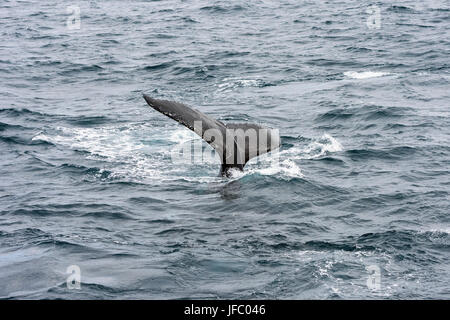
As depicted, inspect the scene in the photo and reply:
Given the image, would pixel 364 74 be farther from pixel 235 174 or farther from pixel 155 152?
pixel 235 174

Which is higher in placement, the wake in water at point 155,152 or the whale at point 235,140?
the whale at point 235,140

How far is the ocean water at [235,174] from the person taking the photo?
12164 mm

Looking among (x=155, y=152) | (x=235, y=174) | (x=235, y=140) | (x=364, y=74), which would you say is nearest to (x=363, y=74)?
(x=364, y=74)

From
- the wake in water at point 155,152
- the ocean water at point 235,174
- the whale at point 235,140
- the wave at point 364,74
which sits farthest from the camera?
the wave at point 364,74

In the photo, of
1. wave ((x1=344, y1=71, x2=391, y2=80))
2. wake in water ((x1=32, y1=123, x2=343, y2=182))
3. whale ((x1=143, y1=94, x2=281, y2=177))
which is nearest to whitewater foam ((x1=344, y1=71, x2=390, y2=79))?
wave ((x1=344, y1=71, x2=391, y2=80))

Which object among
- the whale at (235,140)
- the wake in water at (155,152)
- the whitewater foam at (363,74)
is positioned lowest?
the wake in water at (155,152)

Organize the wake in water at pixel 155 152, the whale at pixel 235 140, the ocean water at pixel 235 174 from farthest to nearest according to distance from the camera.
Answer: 1. the wake in water at pixel 155 152
2. the whale at pixel 235 140
3. the ocean water at pixel 235 174

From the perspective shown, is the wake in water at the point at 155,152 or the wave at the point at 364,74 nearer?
the wake in water at the point at 155,152

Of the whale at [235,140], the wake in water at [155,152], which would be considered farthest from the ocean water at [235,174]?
the whale at [235,140]

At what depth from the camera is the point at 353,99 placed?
2472 cm

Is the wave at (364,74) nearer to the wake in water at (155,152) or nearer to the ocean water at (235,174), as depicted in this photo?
the ocean water at (235,174)

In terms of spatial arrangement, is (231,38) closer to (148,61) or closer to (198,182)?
(148,61)

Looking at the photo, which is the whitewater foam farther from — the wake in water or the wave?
the wake in water
